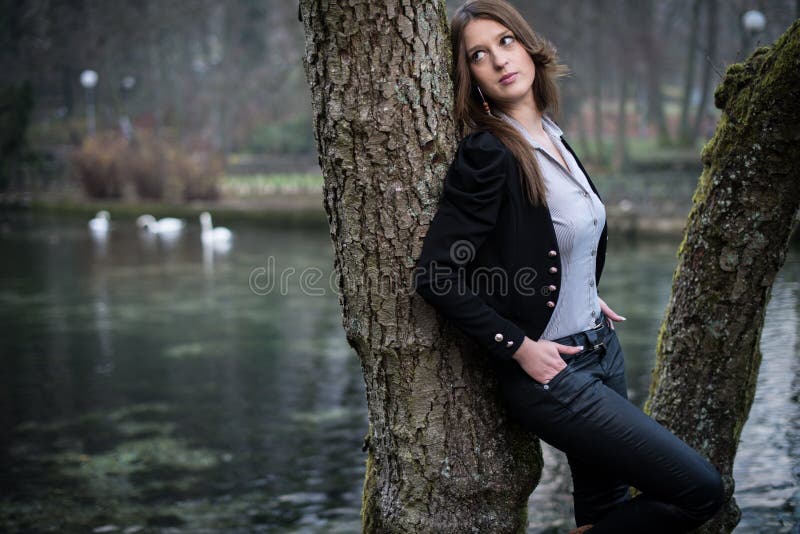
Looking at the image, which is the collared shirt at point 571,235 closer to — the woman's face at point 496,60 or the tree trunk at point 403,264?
the woman's face at point 496,60

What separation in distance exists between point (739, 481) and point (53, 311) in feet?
29.1

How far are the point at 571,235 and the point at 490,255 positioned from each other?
0.81 ft

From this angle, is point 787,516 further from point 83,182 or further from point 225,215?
point 83,182

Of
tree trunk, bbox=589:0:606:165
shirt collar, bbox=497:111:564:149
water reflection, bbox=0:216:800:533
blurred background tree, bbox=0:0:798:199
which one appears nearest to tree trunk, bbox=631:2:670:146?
blurred background tree, bbox=0:0:798:199

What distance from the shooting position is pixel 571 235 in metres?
2.53

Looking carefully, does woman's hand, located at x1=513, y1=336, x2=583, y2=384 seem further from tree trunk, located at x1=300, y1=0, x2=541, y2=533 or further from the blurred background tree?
the blurred background tree

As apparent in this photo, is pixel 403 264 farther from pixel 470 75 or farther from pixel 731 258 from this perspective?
pixel 731 258

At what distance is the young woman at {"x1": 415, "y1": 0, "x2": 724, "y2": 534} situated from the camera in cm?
240

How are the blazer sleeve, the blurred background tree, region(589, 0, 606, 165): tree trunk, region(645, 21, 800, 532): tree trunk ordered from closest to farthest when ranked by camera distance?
the blazer sleeve < region(645, 21, 800, 532): tree trunk < region(589, 0, 606, 165): tree trunk < the blurred background tree

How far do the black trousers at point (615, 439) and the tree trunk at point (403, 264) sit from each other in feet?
0.66

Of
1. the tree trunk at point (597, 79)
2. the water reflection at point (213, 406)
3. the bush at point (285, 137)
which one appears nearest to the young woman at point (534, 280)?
the water reflection at point (213, 406)

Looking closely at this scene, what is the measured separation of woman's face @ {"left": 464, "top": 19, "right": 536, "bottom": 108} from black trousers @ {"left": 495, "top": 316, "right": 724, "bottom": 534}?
0.74m

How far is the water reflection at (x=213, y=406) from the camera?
5051 mm

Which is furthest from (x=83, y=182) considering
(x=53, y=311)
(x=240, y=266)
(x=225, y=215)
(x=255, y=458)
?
(x=255, y=458)
